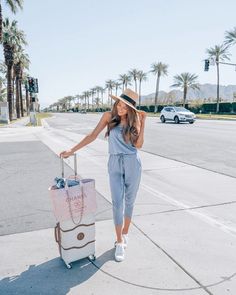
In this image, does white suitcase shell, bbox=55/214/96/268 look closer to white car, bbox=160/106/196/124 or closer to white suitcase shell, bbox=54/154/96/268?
white suitcase shell, bbox=54/154/96/268

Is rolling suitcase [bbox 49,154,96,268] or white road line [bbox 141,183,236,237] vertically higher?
rolling suitcase [bbox 49,154,96,268]

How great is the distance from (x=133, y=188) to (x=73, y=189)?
2.23ft

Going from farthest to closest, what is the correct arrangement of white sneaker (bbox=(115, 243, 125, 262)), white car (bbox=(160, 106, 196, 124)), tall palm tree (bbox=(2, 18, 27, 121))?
tall palm tree (bbox=(2, 18, 27, 121))
white car (bbox=(160, 106, 196, 124))
white sneaker (bbox=(115, 243, 125, 262))

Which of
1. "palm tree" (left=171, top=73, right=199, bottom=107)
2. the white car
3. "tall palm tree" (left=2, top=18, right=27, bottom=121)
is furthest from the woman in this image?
"palm tree" (left=171, top=73, right=199, bottom=107)

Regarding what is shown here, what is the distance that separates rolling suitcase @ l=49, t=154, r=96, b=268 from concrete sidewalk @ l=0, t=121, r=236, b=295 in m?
0.14

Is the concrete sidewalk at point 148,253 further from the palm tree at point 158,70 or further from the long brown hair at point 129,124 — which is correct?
the palm tree at point 158,70

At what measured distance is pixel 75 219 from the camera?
3.00 m

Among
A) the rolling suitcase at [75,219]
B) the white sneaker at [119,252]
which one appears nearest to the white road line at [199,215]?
the white sneaker at [119,252]

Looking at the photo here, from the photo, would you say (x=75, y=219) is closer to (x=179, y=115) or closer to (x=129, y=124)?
(x=129, y=124)

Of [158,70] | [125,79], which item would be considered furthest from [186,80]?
[125,79]

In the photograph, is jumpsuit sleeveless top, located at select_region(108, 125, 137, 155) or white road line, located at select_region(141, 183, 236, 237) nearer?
jumpsuit sleeveless top, located at select_region(108, 125, 137, 155)

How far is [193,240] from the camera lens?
11.7 feet

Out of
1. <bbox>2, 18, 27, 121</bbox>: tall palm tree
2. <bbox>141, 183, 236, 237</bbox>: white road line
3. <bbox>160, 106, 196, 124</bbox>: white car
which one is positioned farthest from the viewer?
<bbox>2, 18, 27, 121</bbox>: tall palm tree

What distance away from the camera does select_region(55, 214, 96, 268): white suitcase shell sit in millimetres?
3000
